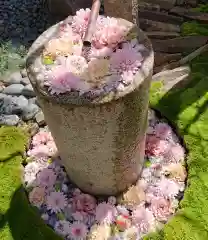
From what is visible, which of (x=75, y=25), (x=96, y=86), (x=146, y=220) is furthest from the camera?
(x=146, y=220)

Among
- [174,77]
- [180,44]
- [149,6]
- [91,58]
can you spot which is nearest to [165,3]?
[149,6]

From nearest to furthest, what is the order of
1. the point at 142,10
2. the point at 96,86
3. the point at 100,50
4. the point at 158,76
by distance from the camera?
the point at 96,86 < the point at 100,50 < the point at 158,76 < the point at 142,10

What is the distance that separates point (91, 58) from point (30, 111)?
4.63ft

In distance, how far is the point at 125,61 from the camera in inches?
100.0

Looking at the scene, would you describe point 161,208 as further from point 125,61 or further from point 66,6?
point 66,6

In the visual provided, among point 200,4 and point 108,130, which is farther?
point 200,4

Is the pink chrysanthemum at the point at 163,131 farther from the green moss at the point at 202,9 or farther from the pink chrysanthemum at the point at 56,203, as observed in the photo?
the green moss at the point at 202,9

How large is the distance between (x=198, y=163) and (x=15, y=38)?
111 inches

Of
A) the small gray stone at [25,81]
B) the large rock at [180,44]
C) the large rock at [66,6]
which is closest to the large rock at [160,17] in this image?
the large rock at [180,44]

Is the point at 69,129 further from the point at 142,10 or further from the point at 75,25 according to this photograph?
the point at 142,10

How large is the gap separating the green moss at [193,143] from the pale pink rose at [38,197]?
2.82 feet

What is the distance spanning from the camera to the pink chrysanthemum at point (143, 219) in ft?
9.97

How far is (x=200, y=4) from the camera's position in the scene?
16.0 ft

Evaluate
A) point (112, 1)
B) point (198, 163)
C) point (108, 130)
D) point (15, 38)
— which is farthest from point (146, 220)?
point (15, 38)
